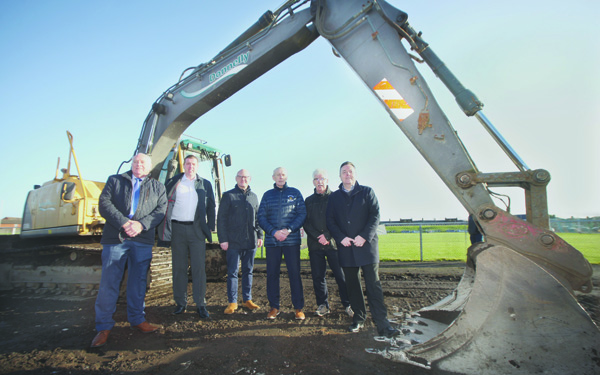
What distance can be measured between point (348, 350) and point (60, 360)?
2529 mm

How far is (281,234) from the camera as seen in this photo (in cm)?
376

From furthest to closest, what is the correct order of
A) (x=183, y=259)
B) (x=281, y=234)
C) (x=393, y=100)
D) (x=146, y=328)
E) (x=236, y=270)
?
(x=236, y=270) < (x=183, y=259) < (x=281, y=234) < (x=146, y=328) < (x=393, y=100)

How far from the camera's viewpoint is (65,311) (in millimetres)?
4297

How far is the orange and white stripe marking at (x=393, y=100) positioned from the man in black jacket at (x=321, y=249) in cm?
148

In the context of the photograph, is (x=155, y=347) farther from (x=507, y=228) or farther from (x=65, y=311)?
(x=507, y=228)

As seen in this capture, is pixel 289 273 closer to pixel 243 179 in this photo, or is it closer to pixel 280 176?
pixel 280 176

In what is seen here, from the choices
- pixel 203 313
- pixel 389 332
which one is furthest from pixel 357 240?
pixel 203 313

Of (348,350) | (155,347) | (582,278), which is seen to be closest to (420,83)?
(582,278)

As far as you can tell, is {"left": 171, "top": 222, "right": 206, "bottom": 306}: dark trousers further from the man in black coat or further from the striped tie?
the man in black coat

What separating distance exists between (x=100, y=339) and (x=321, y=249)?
8.56ft

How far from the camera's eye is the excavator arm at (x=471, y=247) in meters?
2.09

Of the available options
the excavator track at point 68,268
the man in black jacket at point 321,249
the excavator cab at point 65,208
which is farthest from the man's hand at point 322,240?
the excavator cab at point 65,208

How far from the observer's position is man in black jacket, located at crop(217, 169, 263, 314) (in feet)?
13.4

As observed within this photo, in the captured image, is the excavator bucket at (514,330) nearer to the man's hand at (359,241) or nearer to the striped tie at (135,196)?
the man's hand at (359,241)
